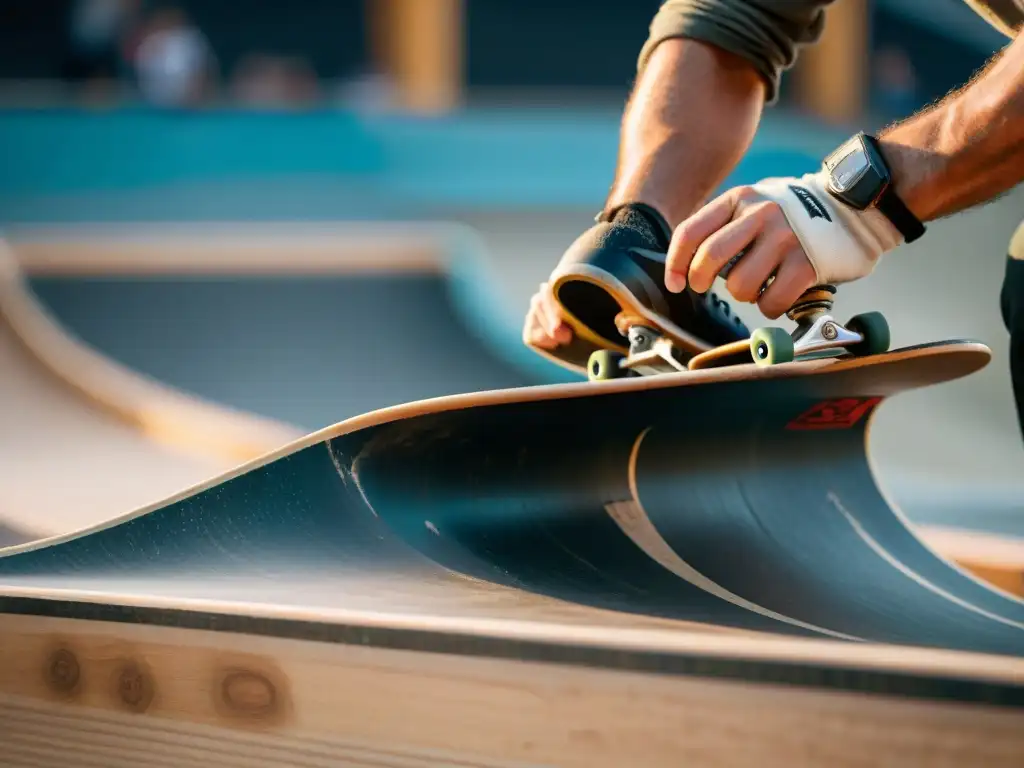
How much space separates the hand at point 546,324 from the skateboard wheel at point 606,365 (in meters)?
0.07

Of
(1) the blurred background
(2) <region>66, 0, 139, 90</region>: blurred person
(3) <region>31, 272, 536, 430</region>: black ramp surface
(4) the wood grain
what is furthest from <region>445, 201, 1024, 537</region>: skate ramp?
(2) <region>66, 0, 139, 90</region>: blurred person

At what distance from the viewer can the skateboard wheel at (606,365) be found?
6.37 feet

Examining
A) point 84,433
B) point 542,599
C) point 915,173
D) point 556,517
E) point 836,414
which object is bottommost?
point 542,599

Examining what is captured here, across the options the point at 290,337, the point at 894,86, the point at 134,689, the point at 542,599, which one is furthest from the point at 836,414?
the point at 894,86

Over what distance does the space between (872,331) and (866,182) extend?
0.72 ft

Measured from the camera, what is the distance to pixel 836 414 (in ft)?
6.03

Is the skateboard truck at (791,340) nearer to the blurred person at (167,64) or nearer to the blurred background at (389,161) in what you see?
the blurred background at (389,161)

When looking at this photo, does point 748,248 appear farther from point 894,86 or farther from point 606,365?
point 894,86

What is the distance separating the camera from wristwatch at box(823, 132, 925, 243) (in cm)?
158

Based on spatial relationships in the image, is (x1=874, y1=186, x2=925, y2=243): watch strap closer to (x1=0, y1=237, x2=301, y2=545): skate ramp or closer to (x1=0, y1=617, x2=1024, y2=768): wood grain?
(x1=0, y1=617, x2=1024, y2=768): wood grain

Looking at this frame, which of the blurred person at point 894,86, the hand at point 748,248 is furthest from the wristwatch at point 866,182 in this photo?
the blurred person at point 894,86

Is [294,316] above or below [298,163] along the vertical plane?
below

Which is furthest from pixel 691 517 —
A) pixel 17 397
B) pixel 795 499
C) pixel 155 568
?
pixel 17 397

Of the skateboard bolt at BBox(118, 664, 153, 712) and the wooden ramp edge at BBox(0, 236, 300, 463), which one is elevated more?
the wooden ramp edge at BBox(0, 236, 300, 463)
